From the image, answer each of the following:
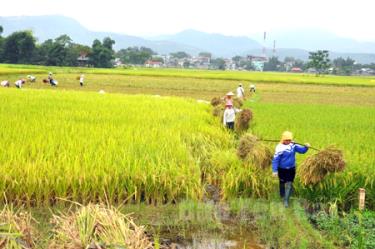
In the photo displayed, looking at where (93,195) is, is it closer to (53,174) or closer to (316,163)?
(53,174)

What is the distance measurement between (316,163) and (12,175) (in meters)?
3.75

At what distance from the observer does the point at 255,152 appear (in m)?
6.56

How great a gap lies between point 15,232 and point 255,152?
411cm

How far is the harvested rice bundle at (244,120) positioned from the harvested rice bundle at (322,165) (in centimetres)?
447

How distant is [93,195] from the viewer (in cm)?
571

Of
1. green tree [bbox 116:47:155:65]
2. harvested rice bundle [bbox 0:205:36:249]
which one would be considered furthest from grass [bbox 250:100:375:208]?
green tree [bbox 116:47:155:65]

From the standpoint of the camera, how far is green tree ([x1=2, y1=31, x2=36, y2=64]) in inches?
2223

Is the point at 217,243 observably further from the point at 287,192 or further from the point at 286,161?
the point at 286,161

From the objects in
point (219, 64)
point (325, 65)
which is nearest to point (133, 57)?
point (325, 65)

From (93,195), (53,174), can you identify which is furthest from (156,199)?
(53,174)

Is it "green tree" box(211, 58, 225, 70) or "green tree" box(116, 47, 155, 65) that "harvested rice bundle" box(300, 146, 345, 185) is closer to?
"green tree" box(116, 47, 155, 65)

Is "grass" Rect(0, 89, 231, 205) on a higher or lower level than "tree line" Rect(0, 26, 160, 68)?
lower

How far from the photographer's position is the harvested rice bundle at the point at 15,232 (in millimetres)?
2867

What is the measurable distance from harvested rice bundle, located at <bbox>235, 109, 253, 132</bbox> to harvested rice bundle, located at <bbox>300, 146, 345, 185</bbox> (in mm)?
4469
